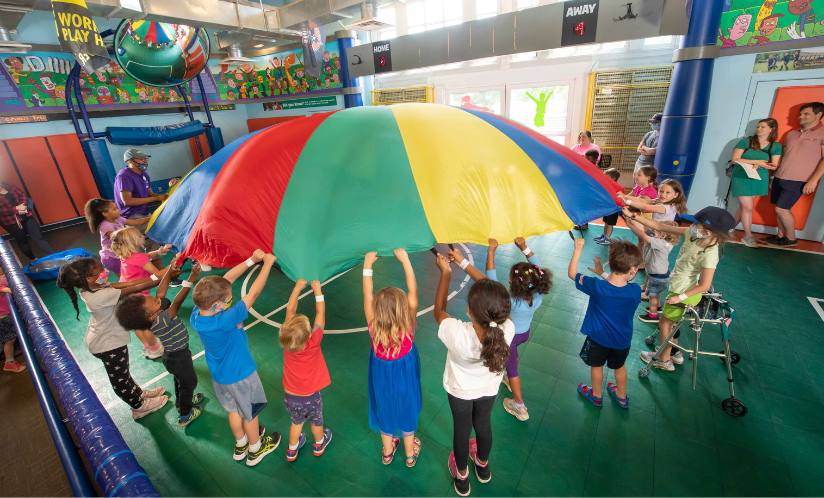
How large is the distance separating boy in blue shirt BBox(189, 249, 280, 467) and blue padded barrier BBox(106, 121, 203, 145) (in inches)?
332

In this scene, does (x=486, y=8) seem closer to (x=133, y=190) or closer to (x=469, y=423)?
(x=133, y=190)

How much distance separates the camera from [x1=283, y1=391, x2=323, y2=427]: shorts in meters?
2.38

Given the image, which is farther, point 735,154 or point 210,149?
point 210,149

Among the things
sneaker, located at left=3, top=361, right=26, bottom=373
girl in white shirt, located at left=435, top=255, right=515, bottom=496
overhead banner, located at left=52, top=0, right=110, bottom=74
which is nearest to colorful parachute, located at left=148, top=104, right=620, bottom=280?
girl in white shirt, located at left=435, top=255, right=515, bottom=496

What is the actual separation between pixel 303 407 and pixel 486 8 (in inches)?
394

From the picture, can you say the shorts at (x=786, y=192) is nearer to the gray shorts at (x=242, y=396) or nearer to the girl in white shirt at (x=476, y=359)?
the girl in white shirt at (x=476, y=359)

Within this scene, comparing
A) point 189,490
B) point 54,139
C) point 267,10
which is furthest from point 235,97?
point 189,490

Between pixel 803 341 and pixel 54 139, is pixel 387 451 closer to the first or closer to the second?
pixel 803 341

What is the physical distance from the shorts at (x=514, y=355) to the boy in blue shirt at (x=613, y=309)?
1.51 ft

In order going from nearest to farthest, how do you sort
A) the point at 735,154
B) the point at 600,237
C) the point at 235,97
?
the point at 735,154, the point at 600,237, the point at 235,97

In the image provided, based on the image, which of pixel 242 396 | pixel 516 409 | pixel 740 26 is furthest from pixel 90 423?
pixel 740 26

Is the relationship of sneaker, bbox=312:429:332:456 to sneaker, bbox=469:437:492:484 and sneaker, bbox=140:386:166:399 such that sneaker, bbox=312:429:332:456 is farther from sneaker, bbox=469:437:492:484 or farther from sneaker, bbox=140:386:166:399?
sneaker, bbox=140:386:166:399

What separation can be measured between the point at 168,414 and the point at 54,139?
369 inches

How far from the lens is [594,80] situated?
831cm
